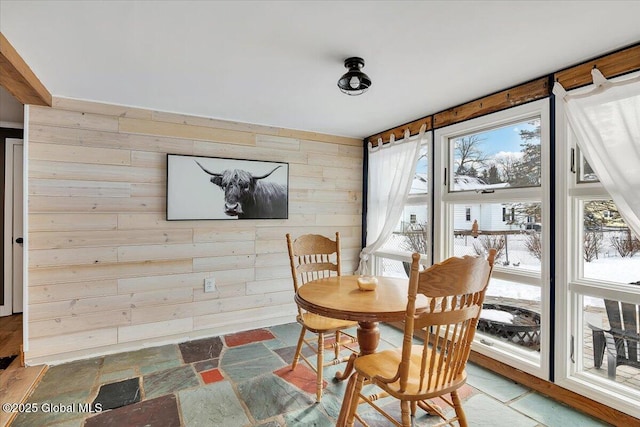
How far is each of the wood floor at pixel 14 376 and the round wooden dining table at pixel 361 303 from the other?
201 centimetres

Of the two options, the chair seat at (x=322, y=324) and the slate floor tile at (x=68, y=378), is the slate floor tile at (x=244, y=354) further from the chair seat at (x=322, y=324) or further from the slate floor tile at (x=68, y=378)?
the slate floor tile at (x=68, y=378)

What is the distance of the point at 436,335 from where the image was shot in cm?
138

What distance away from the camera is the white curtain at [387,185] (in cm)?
344

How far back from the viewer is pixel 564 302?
7.25 ft

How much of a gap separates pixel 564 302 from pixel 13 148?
566 cm

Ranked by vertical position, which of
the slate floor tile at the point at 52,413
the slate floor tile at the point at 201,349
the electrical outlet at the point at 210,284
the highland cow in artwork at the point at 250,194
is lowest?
the slate floor tile at the point at 52,413

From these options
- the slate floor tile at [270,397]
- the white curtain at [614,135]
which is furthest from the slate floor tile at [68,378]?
the white curtain at [614,135]

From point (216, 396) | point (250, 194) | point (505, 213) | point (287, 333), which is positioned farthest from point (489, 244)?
point (216, 396)

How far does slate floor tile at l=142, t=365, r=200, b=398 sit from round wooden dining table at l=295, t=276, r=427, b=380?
1.12 metres

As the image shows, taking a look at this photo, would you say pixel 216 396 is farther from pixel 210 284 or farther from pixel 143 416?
pixel 210 284

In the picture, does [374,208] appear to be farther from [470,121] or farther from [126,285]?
[126,285]

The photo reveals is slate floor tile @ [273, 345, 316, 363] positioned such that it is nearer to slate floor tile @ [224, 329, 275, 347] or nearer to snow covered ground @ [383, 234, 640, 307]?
slate floor tile @ [224, 329, 275, 347]

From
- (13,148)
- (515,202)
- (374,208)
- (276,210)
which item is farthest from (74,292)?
(515,202)

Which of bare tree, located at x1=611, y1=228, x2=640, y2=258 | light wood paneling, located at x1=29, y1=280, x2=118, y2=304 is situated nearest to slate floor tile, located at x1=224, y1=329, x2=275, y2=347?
light wood paneling, located at x1=29, y1=280, x2=118, y2=304
